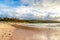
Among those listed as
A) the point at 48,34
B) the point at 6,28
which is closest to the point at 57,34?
the point at 48,34

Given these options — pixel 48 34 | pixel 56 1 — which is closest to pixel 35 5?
pixel 56 1

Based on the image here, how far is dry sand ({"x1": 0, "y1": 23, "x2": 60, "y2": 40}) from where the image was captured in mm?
1761

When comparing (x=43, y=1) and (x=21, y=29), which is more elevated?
(x=43, y=1)

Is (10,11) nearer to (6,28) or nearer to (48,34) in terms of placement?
(6,28)

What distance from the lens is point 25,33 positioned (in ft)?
5.84

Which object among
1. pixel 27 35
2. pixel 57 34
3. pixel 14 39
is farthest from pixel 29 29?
pixel 57 34

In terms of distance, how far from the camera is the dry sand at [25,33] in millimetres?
1761

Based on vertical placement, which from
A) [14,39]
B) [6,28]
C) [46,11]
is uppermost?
[46,11]

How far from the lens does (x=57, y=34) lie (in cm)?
176

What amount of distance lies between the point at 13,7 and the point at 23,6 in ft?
0.35

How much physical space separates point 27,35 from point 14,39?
0.47 feet

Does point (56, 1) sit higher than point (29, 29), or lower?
higher

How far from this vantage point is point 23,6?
5.85 ft

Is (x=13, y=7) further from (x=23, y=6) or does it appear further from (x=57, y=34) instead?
(x=57, y=34)
